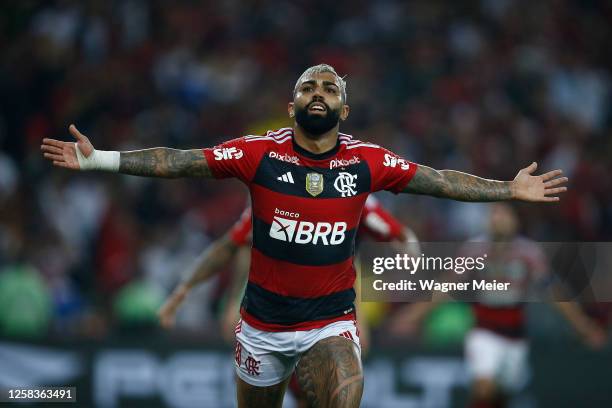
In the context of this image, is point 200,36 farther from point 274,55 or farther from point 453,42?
Answer: point 453,42

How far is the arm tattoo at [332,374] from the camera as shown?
6.02m

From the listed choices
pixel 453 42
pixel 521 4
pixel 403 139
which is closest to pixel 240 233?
pixel 403 139

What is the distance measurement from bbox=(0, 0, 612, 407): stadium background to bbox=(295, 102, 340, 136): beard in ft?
17.0

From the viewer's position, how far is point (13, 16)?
15375mm

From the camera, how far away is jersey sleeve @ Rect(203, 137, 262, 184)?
634 centimetres

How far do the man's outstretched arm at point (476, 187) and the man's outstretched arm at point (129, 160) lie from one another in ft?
4.49

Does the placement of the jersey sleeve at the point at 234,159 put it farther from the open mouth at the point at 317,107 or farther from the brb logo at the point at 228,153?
the open mouth at the point at 317,107

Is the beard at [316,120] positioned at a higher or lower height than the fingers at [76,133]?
higher

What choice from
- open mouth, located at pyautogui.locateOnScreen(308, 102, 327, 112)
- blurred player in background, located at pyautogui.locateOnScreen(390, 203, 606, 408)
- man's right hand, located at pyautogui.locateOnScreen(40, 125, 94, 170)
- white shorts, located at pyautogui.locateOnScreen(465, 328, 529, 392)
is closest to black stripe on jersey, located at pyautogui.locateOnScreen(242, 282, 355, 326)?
open mouth, located at pyautogui.locateOnScreen(308, 102, 327, 112)

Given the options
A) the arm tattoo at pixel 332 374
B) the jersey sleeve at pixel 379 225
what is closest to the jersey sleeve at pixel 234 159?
the arm tattoo at pixel 332 374

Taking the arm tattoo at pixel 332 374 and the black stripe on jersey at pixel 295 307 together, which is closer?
the arm tattoo at pixel 332 374

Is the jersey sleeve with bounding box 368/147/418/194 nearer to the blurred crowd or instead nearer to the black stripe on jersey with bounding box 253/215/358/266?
the black stripe on jersey with bounding box 253/215/358/266

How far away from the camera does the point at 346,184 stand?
20.9 feet

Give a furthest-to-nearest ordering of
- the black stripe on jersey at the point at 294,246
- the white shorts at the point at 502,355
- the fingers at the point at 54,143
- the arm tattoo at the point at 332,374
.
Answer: the white shorts at the point at 502,355, the black stripe on jersey at the point at 294,246, the fingers at the point at 54,143, the arm tattoo at the point at 332,374
